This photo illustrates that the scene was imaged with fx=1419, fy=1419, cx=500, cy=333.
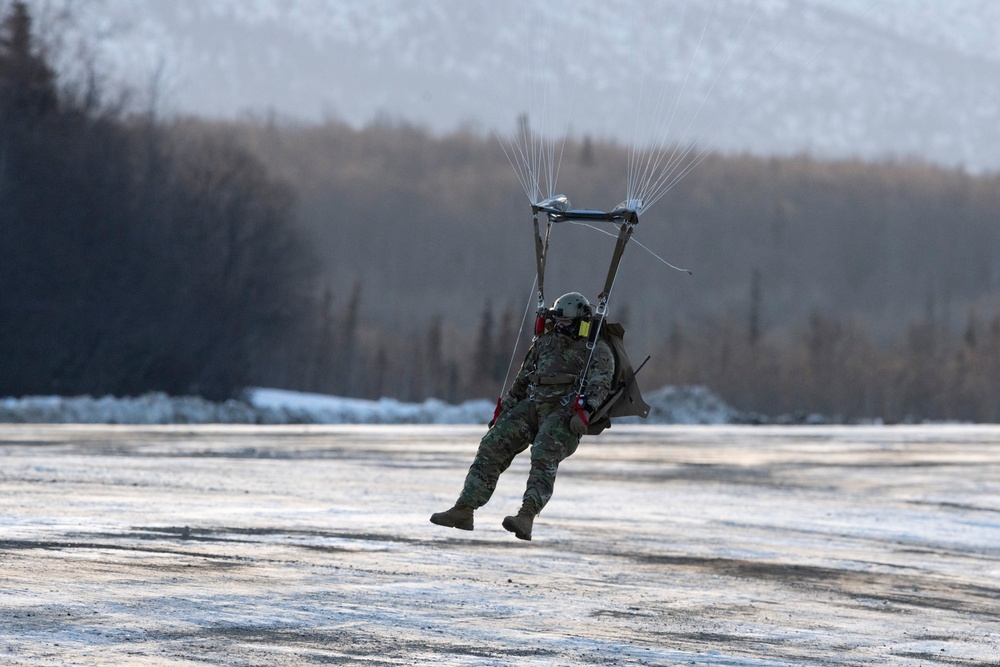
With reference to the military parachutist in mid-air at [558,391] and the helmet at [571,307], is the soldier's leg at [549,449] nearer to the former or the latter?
the military parachutist in mid-air at [558,391]

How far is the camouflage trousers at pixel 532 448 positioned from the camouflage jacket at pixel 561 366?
158 millimetres

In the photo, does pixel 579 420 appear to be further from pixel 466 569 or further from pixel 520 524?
pixel 466 569

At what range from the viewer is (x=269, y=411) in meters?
68.2

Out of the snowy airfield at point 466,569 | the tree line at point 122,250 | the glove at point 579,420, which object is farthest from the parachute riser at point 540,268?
the tree line at point 122,250

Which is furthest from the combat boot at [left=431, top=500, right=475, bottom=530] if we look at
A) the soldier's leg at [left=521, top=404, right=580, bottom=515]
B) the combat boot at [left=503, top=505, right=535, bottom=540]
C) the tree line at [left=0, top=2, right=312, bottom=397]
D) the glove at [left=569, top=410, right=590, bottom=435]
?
the tree line at [left=0, top=2, right=312, bottom=397]

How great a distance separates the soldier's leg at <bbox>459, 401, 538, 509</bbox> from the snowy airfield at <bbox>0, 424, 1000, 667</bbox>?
0.85 meters

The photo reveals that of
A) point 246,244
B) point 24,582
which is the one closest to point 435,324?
→ point 246,244

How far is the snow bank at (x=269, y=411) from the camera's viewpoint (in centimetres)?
5284

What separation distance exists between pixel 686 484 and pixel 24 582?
18.2m

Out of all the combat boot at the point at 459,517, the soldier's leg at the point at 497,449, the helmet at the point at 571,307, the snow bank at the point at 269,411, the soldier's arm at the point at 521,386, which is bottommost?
the snow bank at the point at 269,411

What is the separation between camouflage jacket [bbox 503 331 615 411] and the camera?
1359cm

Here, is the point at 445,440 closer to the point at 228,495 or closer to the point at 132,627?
the point at 228,495

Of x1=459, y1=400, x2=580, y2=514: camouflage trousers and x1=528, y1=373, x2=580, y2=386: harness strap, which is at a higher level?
x1=528, y1=373, x2=580, y2=386: harness strap

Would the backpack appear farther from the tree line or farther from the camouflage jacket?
the tree line
